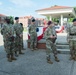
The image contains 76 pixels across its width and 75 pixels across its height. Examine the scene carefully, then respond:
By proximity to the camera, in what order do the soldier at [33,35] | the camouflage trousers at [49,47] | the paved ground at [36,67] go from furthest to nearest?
the soldier at [33,35] < the camouflage trousers at [49,47] < the paved ground at [36,67]

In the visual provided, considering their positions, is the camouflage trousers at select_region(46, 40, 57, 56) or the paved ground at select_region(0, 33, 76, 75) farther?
the camouflage trousers at select_region(46, 40, 57, 56)

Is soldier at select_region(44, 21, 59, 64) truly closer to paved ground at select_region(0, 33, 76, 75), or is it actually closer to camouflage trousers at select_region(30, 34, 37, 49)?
paved ground at select_region(0, 33, 76, 75)

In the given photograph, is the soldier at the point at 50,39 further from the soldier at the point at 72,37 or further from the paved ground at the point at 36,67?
the soldier at the point at 72,37

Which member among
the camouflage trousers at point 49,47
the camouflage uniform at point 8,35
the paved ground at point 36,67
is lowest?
the paved ground at point 36,67

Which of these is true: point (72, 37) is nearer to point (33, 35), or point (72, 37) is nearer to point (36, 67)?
point (36, 67)

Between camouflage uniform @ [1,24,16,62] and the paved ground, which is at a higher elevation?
camouflage uniform @ [1,24,16,62]

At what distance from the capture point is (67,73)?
536 centimetres

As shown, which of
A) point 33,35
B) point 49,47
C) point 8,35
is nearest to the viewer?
point 49,47

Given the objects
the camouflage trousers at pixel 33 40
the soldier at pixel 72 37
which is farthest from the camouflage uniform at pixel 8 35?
the camouflage trousers at pixel 33 40

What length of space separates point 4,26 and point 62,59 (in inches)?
100

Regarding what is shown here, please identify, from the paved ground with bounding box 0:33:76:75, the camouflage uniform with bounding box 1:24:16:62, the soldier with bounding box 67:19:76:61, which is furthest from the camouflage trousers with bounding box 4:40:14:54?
the soldier with bounding box 67:19:76:61

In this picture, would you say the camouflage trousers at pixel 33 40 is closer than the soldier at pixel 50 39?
No

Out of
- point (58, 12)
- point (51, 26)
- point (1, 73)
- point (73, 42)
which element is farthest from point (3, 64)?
point (58, 12)

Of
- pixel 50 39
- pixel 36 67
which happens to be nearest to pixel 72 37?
pixel 50 39
